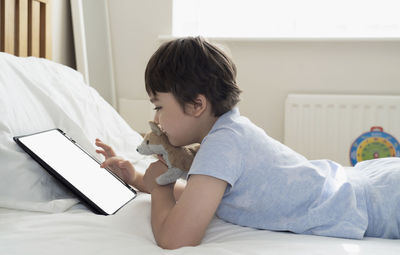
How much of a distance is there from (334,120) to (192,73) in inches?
56.0

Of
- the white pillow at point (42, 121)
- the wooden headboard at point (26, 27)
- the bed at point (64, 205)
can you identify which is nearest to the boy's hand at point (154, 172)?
the bed at point (64, 205)

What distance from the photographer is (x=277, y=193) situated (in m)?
0.86

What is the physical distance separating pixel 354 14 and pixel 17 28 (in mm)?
1534

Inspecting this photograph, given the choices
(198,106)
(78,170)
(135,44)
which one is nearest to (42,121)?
(78,170)

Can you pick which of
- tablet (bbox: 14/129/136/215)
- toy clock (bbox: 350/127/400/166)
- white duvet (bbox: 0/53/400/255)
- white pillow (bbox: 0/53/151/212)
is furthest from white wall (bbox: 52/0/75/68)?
toy clock (bbox: 350/127/400/166)

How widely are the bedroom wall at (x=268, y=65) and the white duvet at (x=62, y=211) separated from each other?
1.05 metres

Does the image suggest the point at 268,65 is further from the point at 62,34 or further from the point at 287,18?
the point at 62,34

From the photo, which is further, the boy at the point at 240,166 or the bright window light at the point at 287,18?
the bright window light at the point at 287,18

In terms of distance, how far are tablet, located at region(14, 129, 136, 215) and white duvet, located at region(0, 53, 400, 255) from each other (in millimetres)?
24

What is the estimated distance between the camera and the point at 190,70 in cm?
85

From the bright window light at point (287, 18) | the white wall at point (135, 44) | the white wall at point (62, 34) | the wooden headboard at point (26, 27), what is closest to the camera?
the wooden headboard at point (26, 27)

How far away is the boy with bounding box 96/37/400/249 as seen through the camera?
0.84m

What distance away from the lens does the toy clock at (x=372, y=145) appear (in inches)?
80.6

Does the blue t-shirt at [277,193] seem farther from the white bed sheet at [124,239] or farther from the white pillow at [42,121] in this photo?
the white pillow at [42,121]
